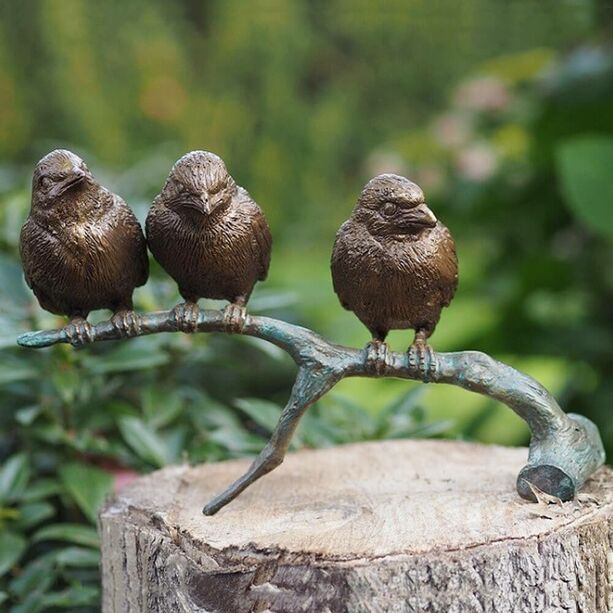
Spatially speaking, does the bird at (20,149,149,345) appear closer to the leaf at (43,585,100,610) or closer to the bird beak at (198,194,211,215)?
the bird beak at (198,194,211,215)

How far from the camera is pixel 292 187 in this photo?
542cm

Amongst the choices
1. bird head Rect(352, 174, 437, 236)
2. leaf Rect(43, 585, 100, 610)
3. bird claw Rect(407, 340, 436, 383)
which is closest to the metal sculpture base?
bird claw Rect(407, 340, 436, 383)

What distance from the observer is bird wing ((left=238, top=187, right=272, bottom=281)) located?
5.18ft

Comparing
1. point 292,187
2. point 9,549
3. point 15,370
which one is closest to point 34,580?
point 9,549

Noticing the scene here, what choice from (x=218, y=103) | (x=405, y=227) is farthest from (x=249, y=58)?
(x=405, y=227)

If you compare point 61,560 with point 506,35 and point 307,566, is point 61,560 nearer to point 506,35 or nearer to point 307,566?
point 307,566

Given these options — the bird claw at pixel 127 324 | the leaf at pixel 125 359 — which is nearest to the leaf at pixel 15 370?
the leaf at pixel 125 359

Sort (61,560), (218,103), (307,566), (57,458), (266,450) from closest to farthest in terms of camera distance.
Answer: (307,566)
(266,450)
(61,560)
(57,458)
(218,103)

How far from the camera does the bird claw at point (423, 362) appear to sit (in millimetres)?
1576

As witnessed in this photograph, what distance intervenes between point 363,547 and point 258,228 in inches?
22.2

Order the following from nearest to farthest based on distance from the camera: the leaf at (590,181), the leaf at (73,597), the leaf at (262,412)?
the leaf at (73,597), the leaf at (262,412), the leaf at (590,181)

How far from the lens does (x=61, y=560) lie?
194 cm

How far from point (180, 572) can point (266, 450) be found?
0.94ft

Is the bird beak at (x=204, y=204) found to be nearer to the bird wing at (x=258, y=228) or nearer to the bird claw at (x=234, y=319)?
the bird wing at (x=258, y=228)
